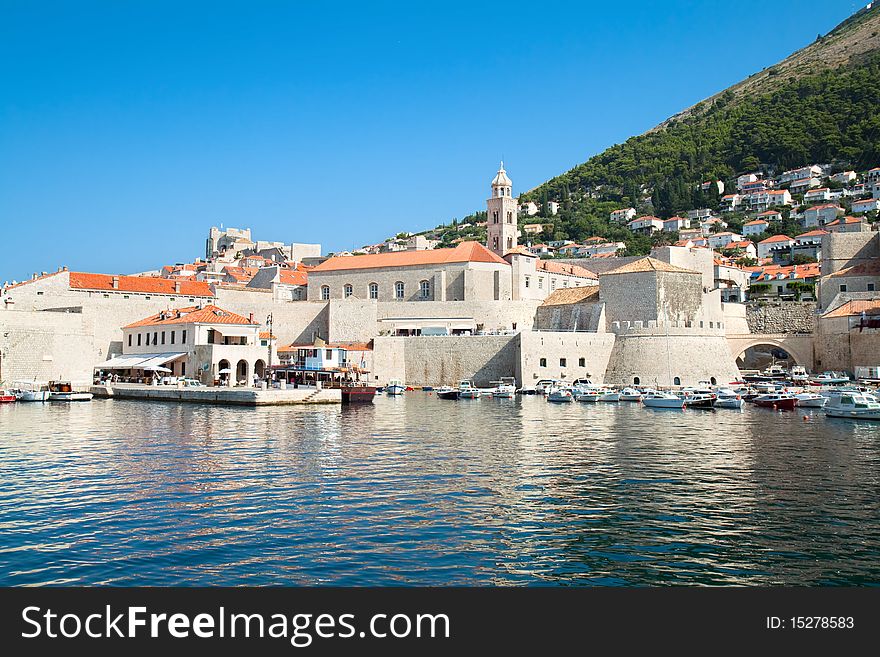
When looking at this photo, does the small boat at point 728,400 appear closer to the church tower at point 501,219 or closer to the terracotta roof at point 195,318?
the terracotta roof at point 195,318

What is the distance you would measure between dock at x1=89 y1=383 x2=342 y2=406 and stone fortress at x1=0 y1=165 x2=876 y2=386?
17.8 feet

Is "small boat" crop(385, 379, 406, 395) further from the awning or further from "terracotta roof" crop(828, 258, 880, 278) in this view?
"terracotta roof" crop(828, 258, 880, 278)

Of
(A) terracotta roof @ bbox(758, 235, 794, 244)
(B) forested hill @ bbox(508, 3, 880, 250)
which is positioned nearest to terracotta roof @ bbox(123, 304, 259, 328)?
(A) terracotta roof @ bbox(758, 235, 794, 244)

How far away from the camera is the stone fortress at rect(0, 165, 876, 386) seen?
3872 cm

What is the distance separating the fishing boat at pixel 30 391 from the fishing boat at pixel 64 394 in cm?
28

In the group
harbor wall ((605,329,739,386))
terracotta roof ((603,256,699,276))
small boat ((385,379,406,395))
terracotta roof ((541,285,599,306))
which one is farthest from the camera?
terracotta roof ((541,285,599,306))

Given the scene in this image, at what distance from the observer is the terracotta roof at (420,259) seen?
49.3m

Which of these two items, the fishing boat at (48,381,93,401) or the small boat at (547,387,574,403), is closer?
the fishing boat at (48,381,93,401)

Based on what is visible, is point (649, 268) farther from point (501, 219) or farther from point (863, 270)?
point (501, 219)

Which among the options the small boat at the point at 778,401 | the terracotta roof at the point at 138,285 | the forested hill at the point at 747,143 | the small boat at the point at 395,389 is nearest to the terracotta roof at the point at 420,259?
the terracotta roof at the point at 138,285

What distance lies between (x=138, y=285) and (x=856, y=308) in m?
39.9

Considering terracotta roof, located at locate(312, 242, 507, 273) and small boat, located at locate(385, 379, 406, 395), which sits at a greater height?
terracotta roof, located at locate(312, 242, 507, 273)

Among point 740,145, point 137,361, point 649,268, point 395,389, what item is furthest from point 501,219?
point 740,145

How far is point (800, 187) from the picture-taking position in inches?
3688
